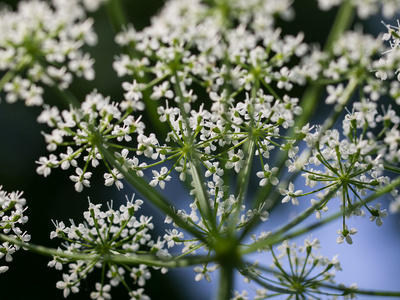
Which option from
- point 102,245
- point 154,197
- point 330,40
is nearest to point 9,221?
point 102,245

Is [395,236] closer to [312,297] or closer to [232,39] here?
[312,297]

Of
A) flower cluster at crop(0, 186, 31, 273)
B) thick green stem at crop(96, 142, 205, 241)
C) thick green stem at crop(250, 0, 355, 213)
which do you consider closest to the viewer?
thick green stem at crop(250, 0, 355, 213)

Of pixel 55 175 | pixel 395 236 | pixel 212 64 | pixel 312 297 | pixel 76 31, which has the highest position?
pixel 395 236

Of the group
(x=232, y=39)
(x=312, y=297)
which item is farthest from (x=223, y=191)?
(x=232, y=39)

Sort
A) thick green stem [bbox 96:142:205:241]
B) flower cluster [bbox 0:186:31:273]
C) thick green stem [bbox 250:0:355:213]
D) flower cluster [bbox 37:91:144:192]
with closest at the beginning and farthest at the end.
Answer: thick green stem [bbox 250:0:355:213] → thick green stem [bbox 96:142:205:241] → flower cluster [bbox 37:91:144:192] → flower cluster [bbox 0:186:31:273]

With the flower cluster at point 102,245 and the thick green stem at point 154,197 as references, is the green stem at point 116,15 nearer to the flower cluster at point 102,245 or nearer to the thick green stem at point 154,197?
the thick green stem at point 154,197

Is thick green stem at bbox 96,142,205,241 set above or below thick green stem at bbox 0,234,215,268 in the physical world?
above

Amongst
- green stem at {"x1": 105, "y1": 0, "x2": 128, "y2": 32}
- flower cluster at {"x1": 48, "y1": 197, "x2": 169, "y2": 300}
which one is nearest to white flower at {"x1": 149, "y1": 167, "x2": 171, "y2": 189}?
flower cluster at {"x1": 48, "y1": 197, "x2": 169, "y2": 300}

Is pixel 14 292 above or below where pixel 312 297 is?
above

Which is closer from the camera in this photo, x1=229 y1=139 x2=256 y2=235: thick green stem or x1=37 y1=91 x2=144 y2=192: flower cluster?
x1=229 y1=139 x2=256 y2=235: thick green stem

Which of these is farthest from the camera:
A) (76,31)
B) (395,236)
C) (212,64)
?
(395,236)

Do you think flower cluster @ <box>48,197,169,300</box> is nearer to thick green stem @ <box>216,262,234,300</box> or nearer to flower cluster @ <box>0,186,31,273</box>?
flower cluster @ <box>0,186,31,273</box>
